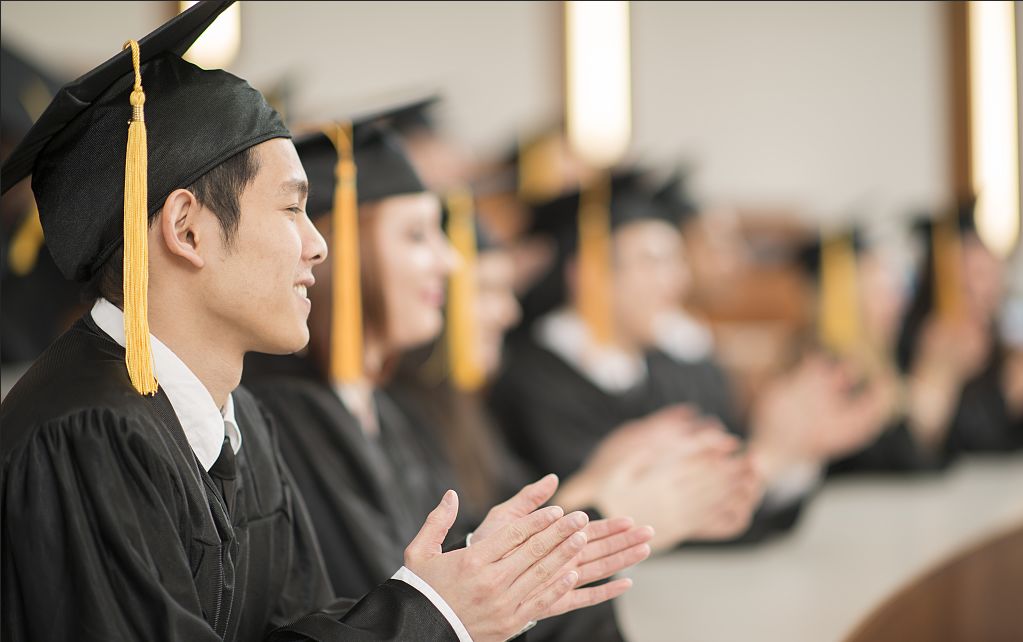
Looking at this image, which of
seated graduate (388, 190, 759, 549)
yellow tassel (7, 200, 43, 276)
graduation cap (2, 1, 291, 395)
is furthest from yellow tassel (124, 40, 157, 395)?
yellow tassel (7, 200, 43, 276)

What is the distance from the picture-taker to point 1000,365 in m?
5.18

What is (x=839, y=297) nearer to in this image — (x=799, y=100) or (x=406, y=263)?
(x=406, y=263)

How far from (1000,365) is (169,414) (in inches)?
188

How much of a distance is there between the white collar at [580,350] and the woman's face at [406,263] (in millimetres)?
1608

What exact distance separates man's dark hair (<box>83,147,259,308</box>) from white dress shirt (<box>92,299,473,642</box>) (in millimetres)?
29

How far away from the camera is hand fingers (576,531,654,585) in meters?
1.44

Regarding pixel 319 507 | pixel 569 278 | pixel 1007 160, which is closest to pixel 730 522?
pixel 319 507

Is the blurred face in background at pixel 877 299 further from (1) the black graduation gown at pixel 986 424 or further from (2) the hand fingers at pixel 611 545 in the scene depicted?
(2) the hand fingers at pixel 611 545

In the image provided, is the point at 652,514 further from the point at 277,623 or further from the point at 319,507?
the point at 277,623

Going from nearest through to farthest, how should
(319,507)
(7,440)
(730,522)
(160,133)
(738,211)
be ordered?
(7,440) < (160,133) < (319,507) < (730,522) < (738,211)

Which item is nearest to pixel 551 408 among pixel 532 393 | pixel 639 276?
pixel 532 393

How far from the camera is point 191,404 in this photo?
4.18ft

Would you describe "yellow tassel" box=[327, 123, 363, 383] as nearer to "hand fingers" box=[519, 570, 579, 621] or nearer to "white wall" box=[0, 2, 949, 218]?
"hand fingers" box=[519, 570, 579, 621]

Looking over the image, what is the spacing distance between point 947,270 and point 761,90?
3.31m
